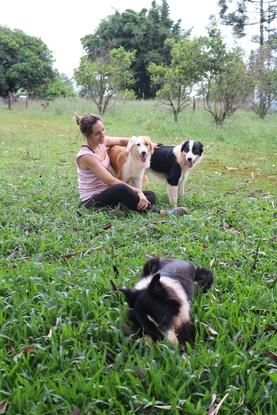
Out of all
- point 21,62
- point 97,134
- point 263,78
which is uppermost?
point 21,62

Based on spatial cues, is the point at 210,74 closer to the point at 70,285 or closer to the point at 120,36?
the point at 70,285

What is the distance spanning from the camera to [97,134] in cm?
517

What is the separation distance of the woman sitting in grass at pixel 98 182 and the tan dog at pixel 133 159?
1.49 ft

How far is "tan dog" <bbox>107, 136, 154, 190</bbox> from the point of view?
5.74 metres

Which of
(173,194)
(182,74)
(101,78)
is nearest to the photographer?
(173,194)

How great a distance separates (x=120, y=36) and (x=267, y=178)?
3025 cm

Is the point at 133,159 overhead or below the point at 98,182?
overhead

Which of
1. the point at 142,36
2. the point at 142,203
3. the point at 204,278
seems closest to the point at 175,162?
the point at 142,203

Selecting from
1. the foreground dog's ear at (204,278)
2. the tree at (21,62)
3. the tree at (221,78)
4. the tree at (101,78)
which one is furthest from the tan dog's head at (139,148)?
the tree at (21,62)

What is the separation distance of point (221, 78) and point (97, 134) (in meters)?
12.0

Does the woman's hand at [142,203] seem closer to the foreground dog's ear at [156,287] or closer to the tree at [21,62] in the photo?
the foreground dog's ear at [156,287]

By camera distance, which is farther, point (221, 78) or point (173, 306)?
point (221, 78)

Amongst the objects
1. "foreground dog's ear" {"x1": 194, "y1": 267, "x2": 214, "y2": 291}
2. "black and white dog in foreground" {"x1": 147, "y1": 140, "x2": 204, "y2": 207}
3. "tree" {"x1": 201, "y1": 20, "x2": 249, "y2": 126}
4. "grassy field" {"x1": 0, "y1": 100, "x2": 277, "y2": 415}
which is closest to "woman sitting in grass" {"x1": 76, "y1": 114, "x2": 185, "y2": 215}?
"grassy field" {"x1": 0, "y1": 100, "x2": 277, "y2": 415}

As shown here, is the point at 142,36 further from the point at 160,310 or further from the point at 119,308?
the point at 160,310
